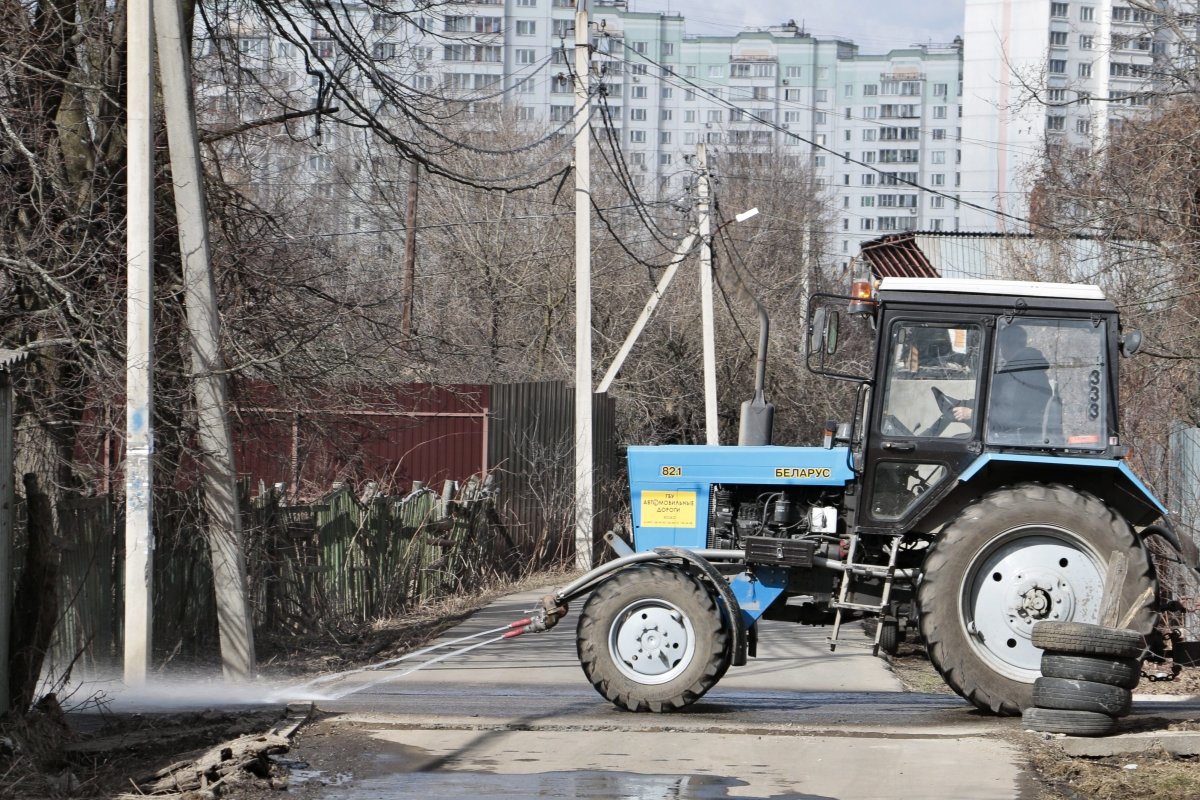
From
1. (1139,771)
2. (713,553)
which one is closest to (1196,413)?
(713,553)

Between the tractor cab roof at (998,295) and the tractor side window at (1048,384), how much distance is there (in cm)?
11

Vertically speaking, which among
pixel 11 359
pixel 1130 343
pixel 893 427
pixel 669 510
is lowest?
pixel 669 510

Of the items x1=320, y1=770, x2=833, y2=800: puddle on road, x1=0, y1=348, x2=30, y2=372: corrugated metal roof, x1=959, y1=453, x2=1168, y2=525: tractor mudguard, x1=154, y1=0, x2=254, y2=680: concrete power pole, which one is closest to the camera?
x1=320, y1=770, x2=833, y2=800: puddle on road

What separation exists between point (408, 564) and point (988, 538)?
28.7 feet

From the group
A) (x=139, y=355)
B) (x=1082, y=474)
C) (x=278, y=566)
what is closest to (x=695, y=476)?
(x=1082, y=474)

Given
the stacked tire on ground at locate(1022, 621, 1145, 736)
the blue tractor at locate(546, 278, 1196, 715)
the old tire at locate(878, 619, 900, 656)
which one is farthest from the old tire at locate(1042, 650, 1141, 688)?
the old tire at locate(878, 619, 900, 656)

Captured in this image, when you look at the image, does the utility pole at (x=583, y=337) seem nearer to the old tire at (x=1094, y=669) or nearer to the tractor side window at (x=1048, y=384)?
the tractor side window at (x=1048, y=384)

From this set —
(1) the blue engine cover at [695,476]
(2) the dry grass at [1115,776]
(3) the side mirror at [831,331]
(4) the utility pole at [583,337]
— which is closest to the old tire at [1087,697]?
(2) the dry grass at [1115,776]

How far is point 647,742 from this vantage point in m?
7.91

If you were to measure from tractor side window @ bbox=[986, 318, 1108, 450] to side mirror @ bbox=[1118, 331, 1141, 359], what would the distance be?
13 centimetres

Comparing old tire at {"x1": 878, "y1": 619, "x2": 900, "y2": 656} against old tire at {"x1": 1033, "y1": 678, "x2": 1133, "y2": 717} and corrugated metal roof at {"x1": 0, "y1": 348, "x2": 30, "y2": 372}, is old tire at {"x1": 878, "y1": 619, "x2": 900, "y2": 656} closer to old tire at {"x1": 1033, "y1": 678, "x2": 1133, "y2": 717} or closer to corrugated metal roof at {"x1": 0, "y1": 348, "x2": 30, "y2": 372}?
old tire at {"x1": 1033, "y1": 678, "x2": 1133, "y2": 717}

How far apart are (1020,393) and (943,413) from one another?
50 cm

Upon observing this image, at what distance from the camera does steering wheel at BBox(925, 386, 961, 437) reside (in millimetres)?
9164

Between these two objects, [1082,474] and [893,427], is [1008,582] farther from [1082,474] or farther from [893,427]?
[893,427]
